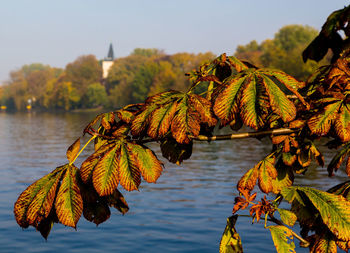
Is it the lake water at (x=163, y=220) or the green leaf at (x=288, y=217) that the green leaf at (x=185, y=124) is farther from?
the lake water at (x=163, y=220)

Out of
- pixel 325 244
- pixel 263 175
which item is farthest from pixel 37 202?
pixel 325 244

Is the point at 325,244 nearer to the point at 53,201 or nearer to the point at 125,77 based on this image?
the point at 53,201

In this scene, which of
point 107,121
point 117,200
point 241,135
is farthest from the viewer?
point 107,121

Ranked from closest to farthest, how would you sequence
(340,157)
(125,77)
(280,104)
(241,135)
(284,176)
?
(280,104), (241,135), (340,157), (284,176), (125,77)

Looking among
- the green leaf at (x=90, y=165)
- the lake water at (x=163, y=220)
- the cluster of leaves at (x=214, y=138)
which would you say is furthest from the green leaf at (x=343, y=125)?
the lake water at (x=163, y=220)

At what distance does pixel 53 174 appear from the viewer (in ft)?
7.56

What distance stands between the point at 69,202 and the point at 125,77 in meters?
147

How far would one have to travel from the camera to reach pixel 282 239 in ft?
7.43

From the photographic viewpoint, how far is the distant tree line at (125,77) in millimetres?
97812

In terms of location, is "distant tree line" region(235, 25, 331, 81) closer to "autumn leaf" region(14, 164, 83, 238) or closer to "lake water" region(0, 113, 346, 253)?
"lake water" region(0, 113, 346, 253)

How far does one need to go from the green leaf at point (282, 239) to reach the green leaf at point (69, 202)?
0.86 m

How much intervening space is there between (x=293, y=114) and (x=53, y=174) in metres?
1.09

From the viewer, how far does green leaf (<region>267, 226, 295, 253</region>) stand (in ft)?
7.37

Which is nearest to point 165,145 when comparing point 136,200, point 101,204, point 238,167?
point 101,204
